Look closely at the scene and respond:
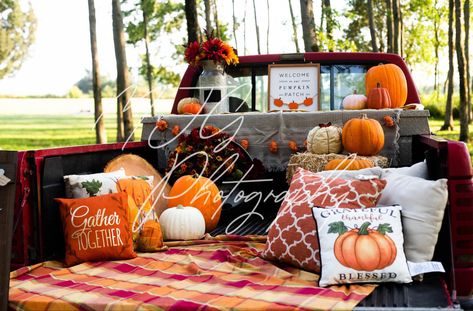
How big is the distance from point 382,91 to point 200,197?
1634mm

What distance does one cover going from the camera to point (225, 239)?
3965mm

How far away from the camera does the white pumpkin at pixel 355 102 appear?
4809 mm

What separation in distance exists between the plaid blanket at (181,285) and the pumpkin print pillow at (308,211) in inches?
2.9

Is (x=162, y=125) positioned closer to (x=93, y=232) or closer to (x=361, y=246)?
(x=93, y=232)

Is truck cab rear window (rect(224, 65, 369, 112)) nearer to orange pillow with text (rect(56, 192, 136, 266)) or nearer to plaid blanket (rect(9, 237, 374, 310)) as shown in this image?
plaid blanket (rect(9, 237, 374, 310))

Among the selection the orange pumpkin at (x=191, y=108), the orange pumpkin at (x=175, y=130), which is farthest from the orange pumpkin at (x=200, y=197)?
the orange pumpkin at (x=191, y=108)

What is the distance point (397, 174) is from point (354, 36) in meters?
31.3

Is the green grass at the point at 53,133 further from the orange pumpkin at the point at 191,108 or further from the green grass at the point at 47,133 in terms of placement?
the orange pumpkin at the point at 191,108

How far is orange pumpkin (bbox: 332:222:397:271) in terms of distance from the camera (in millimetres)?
2881

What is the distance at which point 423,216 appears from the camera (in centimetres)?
304

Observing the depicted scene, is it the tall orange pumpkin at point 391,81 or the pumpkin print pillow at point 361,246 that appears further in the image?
the tall orange pumpkin at point 391,81

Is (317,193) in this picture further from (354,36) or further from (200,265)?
(354,36)

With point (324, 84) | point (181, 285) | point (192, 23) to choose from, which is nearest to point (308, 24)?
point (192, 23)

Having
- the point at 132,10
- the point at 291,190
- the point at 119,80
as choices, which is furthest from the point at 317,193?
the point at 132,10
